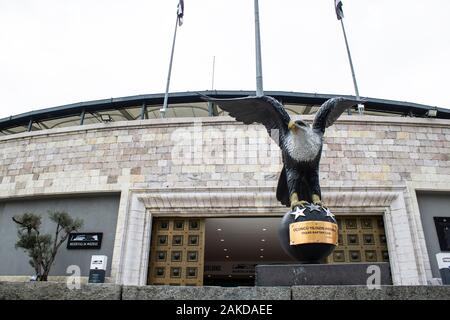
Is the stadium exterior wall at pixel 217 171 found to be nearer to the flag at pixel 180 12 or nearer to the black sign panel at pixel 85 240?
the black sign panel at pixel 85 240

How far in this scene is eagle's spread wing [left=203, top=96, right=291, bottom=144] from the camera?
502 centimetres

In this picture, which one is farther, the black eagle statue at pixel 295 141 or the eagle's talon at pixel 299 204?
the black eagle statue at pixel 295 141

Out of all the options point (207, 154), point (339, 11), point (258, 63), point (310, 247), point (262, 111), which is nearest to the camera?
point (310, 247)

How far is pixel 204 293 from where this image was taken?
9.02 ft

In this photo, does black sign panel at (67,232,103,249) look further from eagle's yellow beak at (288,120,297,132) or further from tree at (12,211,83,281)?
eagle's yellow beak at (288,120,297,132)

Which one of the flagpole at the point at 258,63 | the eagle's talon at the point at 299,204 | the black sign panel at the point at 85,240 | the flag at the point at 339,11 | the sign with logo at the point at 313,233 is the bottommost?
the sign with logo at the point at 313,233

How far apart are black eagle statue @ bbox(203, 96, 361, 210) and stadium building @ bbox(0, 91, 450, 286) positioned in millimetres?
5836

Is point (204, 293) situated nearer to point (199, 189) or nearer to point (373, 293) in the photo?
point (373, 293)

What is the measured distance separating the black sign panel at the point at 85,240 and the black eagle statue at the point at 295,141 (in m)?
7.77

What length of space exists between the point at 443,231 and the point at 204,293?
1066 centimetres

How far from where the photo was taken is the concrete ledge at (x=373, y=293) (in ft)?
8.76

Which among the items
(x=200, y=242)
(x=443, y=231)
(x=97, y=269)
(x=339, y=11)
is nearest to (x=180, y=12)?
(x=339, y=11)

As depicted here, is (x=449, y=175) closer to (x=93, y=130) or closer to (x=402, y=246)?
(x=402, y=246)

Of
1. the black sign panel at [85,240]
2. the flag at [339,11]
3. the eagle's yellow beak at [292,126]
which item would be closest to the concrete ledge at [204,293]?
the eagle's yellow beak at [292,126]
